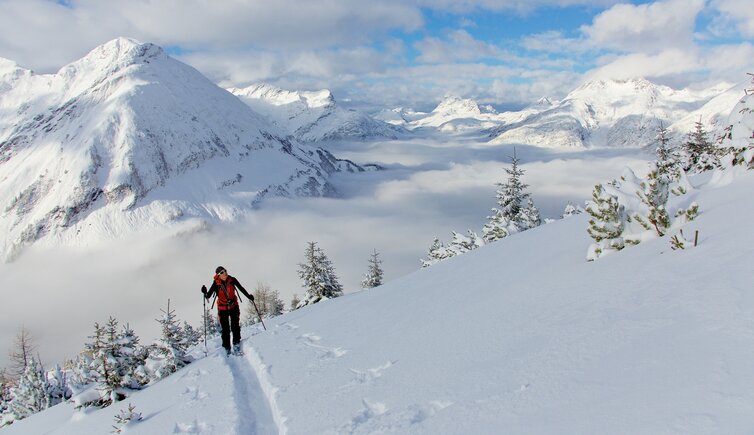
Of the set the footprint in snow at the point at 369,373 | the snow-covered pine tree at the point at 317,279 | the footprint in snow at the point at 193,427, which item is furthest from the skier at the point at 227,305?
the snow-covered pine tree at the point at 317,279

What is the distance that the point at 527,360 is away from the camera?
4887mm

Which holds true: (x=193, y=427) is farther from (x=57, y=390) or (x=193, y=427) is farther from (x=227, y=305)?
(x=57, y=390)

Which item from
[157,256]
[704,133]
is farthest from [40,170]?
[704,133]

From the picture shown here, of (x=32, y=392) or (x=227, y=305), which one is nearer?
(x=227, y=305)

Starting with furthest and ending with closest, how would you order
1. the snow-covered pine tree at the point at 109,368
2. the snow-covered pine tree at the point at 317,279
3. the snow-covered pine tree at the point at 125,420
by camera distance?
the snow-covered pine tree at the point at 317,279 < the snow-covered pine tree at the point at 109,368 < the snow-covered pine tree at the point at 125,420

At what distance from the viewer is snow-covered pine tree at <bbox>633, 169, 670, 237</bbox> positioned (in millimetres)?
8367

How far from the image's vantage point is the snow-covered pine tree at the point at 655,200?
27.5ft

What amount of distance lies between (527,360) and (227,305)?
30.4 feet

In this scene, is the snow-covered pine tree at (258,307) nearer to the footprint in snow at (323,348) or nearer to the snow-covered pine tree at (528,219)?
the snow-covered pine tree at (528,219)

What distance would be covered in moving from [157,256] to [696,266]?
692 ft

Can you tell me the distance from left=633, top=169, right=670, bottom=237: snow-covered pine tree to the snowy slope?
21.4 inches

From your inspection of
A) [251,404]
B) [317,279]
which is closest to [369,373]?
[251,404]

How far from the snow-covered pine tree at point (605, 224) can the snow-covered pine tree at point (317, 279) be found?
29768mm

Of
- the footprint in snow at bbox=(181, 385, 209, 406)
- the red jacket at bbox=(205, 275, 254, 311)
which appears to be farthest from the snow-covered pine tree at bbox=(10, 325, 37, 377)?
the footprint in snow at bbox=(181, 385, 209, 406)
